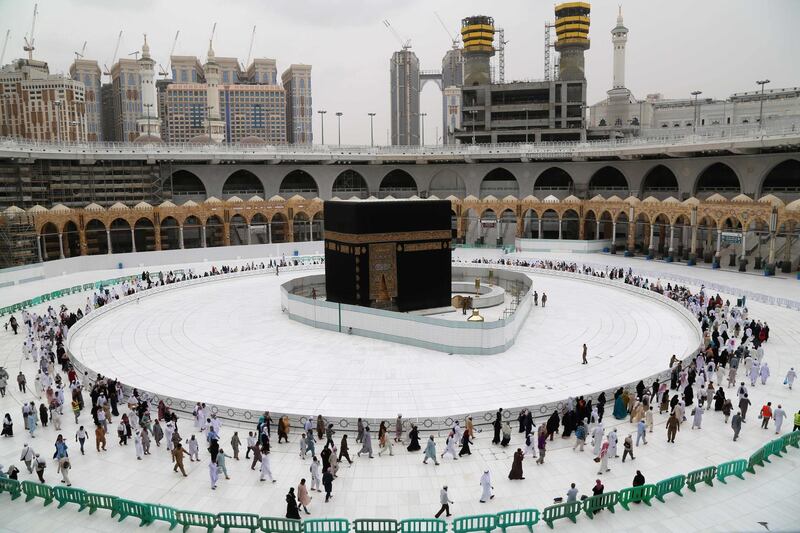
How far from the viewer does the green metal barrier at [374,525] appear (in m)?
10.1

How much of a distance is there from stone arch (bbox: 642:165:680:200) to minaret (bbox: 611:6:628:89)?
31.7m

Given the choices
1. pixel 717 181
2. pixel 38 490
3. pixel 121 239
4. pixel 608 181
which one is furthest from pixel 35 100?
pixel 38 490

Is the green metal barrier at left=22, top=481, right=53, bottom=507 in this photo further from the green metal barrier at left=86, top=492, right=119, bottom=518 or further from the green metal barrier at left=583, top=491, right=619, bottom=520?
the green metal barrier at left=583, top=491, right=619, bottom=520

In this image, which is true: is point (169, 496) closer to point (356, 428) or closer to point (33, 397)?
point (356, 428)

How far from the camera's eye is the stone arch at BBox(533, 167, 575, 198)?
189ft

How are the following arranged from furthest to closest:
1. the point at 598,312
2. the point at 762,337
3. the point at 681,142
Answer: the point at 681,142 → the point at 598,312 → the point at 762,337

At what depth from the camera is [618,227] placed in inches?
2180

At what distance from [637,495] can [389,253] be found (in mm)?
15780

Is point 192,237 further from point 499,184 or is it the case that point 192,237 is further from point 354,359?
point 354,359

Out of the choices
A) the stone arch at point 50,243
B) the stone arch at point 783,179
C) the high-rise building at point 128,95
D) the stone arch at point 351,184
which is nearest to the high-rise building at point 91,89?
the high-rise building at point 128,95

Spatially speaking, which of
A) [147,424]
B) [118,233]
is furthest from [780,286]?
[118,233]

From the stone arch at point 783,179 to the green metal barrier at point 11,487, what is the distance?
45843mm

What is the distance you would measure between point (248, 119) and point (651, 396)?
148 m

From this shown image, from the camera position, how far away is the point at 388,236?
25.3 meters
